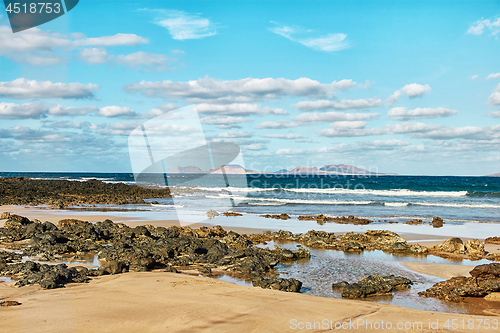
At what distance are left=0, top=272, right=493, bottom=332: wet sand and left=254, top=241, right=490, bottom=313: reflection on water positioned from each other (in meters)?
0.83

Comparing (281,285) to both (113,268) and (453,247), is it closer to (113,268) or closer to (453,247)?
(113,268)

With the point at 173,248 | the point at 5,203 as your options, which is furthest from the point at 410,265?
the point at 5,203

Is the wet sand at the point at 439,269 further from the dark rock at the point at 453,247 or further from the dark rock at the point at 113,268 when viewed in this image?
the dark rock at the point at 113,268

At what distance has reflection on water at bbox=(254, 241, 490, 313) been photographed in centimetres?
704

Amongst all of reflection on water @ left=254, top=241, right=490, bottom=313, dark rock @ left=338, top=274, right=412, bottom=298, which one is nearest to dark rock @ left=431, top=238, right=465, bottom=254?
reflection on water @ left=254, top=241, right=490, bottom=313

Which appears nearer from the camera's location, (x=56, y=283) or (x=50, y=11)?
(x=50, y=11)

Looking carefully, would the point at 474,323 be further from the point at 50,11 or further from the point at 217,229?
the point at 217,229

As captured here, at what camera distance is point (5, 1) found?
3.73 metres

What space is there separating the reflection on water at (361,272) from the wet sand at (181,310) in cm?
83

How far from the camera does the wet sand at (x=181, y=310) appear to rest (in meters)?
5.17

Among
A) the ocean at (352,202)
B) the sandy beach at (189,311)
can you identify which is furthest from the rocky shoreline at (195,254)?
the ocean at (352,202)

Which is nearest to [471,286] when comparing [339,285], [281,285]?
[339,285]

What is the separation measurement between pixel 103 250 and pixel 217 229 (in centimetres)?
571

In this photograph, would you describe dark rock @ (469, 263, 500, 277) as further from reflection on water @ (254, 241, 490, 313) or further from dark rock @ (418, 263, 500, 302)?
reflection on water @ (254, 241, 490, 313)
